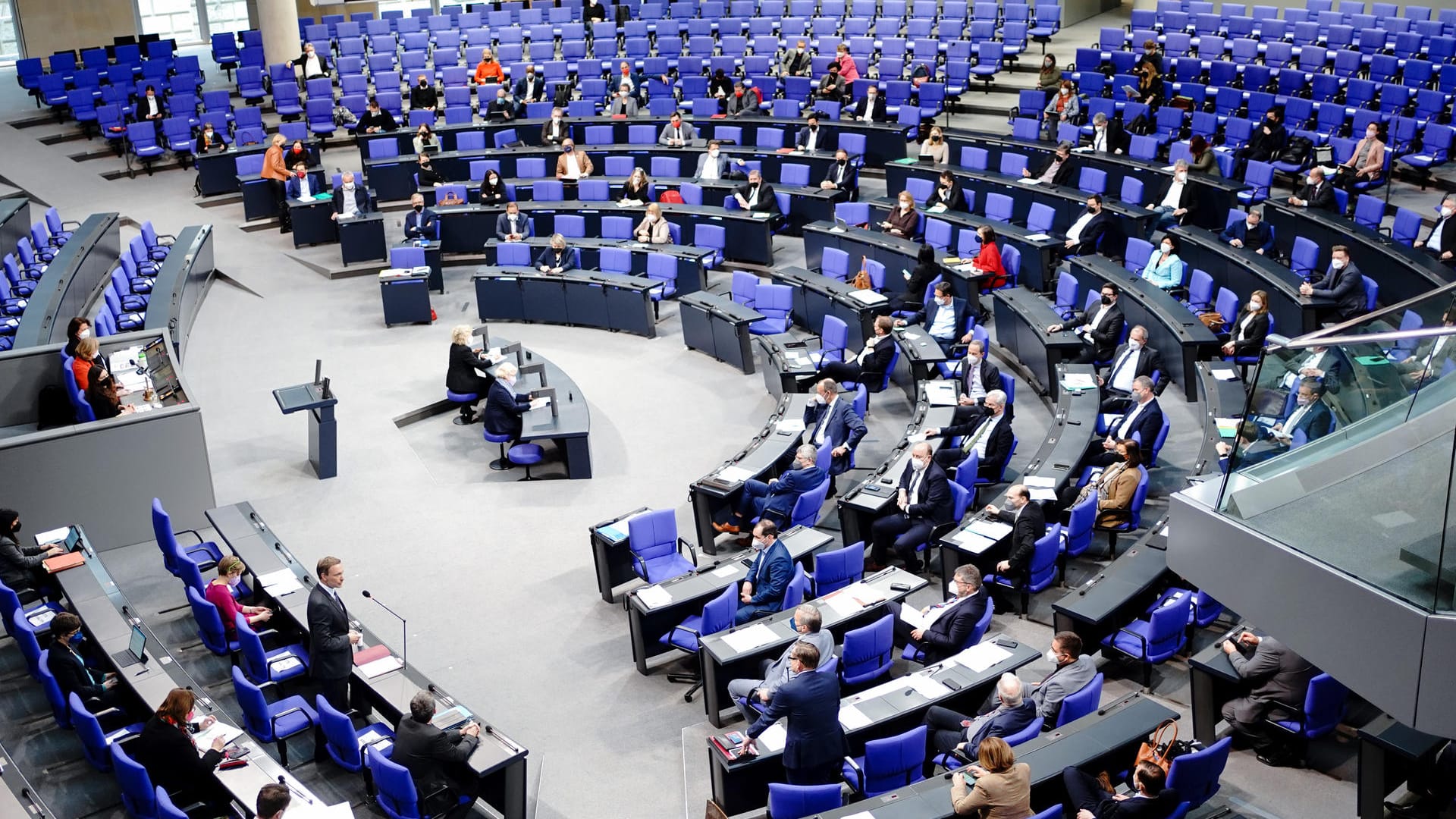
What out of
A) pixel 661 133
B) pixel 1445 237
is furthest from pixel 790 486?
pixel 661 133

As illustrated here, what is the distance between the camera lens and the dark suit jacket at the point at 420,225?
19469mm

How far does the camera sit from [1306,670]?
8578 mm

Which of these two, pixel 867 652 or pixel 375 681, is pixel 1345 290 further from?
pixel 375 681

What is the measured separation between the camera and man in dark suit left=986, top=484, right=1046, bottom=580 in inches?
407

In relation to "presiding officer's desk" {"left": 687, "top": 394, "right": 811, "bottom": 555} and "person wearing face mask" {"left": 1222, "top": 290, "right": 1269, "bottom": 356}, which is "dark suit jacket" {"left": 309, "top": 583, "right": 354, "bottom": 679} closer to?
"presiding officer's desk" {"left": 687, "top": 394, "right": 811, "bottom": 555}

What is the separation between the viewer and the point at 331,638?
8.91 metres

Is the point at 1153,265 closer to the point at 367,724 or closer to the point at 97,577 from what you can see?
the point at 367,724

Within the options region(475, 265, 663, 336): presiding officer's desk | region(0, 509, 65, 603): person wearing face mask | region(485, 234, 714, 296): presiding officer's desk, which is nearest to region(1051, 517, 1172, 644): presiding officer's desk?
region(0, 509, 65, 603): person wearing face mask

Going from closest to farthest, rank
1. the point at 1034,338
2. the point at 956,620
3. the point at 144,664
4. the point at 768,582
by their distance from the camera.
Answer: the point at 144,664 < the point at 956,620 < the point at 768,582 < the point at 1034,338

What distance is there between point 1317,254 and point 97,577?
534 inches

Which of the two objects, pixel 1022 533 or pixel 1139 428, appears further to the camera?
pixel 1139 428

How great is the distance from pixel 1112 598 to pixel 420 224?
1306cm

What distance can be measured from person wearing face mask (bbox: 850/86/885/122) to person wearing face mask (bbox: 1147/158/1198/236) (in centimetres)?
628

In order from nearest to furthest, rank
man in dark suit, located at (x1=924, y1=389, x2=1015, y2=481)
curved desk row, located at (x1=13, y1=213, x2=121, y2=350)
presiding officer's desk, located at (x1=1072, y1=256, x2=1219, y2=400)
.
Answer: man in dark suit, located at (x1=924, y1=389, x2=1015, y2=481), presiding officer's desk, located at (x1=1072, y1=256, x2=1219, y2=400), curved desk row, located at (x1=13, y1=213, x2=121, y2=350)
